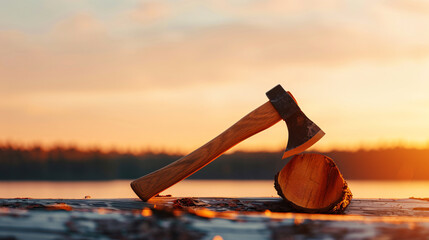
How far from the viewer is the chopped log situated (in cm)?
471

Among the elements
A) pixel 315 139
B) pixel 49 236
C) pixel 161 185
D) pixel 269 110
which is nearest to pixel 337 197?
pixel 315 139

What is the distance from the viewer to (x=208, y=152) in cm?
447

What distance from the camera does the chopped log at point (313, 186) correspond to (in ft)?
15.4

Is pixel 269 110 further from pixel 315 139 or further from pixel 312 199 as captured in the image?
pixel 312 199

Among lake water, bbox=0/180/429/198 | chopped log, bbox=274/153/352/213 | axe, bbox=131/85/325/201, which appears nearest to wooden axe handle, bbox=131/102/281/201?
axe, bbox=131/85/325/201

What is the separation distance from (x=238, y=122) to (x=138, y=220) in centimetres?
254

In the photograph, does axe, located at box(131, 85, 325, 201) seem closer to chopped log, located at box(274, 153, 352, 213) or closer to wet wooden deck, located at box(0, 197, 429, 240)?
chopped log, located at box(274, 153, 352, 213)

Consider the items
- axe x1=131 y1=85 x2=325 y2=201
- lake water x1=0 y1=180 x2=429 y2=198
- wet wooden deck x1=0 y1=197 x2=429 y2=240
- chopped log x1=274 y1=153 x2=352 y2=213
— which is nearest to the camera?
wet wooden deck x1=0 y1=197 x2=429 y2=240

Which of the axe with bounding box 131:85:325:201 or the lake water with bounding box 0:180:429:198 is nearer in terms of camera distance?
the axe with bounding box 131:85:325:201

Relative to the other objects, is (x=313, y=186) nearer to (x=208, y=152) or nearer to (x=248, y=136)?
(x=248, y=136)

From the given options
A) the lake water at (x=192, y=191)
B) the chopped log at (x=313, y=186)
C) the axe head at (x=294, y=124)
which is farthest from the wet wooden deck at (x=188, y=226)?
the lake water at (x=192, y=191)

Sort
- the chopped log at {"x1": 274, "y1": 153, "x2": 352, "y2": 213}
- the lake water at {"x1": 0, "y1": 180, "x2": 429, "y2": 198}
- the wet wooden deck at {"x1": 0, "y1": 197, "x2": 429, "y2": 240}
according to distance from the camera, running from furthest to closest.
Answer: the lake water at {"x1": 0, "y1": 180, "x2": 429, "y2": 198}, the chopped log at {"x1": 274, "y1": 153, "x2": 352, "y2": 213}, the wet wooden deck at {"x1": 0, "y1": 197, "x2": 429, "y2": 240}

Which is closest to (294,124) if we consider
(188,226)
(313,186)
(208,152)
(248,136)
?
(248,136)

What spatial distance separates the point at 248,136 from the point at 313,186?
0.90 m
